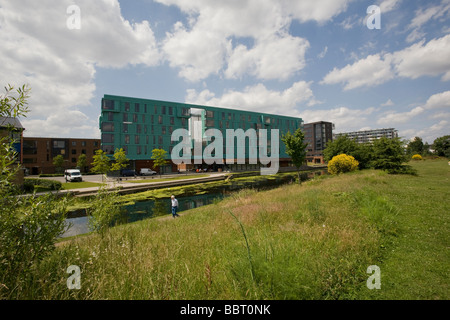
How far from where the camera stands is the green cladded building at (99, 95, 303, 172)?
42.9 m

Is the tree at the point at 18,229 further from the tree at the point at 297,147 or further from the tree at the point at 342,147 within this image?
the tree at the point at 342,147

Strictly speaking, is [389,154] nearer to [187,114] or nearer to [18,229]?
[18,229]

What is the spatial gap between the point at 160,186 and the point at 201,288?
2524cm

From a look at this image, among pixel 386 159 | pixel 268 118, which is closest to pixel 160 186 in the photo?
pixel 386 159

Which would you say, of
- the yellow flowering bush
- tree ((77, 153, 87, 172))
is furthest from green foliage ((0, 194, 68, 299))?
tree ((77, 153, 87, 172))

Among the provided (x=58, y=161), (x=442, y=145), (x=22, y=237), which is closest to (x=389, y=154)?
(x=22, y=237)

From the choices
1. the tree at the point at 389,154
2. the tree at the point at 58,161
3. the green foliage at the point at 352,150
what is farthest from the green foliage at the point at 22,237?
the tree at the point at 58,161

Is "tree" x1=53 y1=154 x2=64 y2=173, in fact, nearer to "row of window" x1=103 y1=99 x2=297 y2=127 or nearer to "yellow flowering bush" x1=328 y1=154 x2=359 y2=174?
"row of window" x1=103 y1=99 x2=297 y2=127

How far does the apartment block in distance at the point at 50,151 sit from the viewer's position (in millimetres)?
52406

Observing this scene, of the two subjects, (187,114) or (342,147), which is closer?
(342,147)

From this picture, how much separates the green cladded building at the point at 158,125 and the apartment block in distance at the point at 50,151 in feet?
67.4

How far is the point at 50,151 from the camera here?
55344 millimetres

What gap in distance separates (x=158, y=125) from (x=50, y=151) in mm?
36017

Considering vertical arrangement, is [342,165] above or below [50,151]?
below
